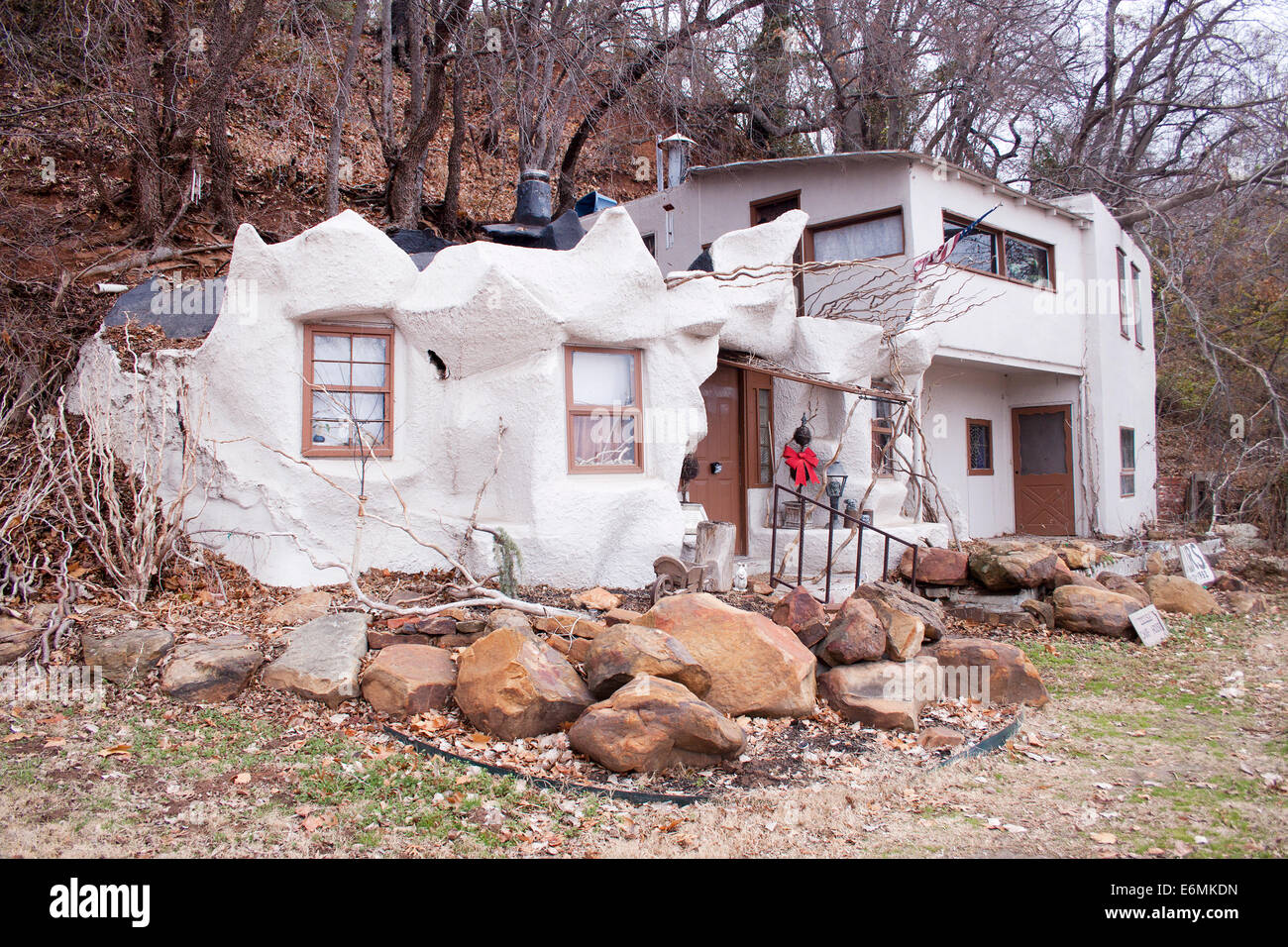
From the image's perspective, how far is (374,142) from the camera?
675 inches

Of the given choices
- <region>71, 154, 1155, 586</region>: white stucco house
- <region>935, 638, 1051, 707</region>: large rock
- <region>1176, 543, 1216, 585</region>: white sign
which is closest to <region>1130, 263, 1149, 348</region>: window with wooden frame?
<region>71, 154, 1155, 586</region>: white stucco house

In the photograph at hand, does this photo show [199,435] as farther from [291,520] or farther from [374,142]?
[374,142]

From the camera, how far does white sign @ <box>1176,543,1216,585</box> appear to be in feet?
37.3

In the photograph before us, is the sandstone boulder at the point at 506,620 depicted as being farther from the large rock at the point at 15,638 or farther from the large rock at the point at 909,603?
the large rock at the point at 15,638

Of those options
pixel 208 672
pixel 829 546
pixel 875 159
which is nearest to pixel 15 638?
pixel 208 672

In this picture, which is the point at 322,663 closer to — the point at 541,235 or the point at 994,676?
the point at 994,676

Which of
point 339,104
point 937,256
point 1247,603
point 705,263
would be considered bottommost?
point 1247,603

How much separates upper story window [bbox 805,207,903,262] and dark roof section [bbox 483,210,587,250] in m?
4.63

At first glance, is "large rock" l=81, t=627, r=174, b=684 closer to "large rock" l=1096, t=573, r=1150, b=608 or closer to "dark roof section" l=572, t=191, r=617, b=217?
"large rock" l=1096, t=573, r=1150, b=608

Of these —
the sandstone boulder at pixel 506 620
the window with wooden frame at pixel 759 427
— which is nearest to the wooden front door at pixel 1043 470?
the window with wooden frame at pixel 759 427

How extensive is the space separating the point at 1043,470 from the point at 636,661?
41.5 feet

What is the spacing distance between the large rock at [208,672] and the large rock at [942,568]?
272 inches

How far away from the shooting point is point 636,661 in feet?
17.0
